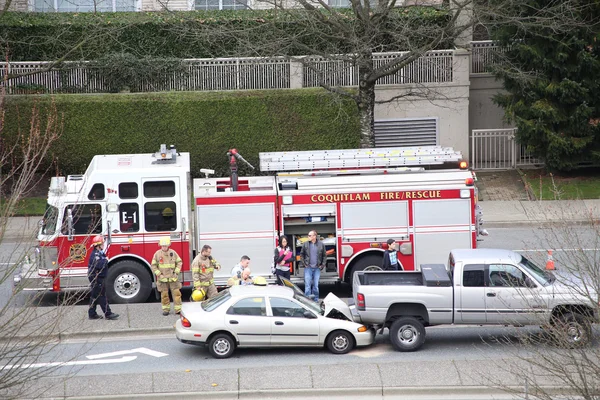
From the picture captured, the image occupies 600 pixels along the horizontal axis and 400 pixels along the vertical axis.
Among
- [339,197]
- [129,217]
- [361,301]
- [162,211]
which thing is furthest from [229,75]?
[361,301]

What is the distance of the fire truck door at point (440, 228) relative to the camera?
17.6m

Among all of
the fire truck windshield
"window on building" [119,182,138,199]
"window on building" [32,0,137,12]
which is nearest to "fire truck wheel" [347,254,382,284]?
"window on building" [119,182,138,199]

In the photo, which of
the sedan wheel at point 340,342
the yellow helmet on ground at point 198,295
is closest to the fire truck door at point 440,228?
the sedan wheel at point 340,342

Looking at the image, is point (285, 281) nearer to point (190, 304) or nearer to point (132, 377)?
point (190, 304)

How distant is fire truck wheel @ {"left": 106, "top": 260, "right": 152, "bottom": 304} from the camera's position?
17516 mm

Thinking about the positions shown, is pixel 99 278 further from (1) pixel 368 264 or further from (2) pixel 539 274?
(2) pixel 539 274

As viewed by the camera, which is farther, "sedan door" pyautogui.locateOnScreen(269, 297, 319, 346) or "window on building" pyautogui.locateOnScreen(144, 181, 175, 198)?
"window on building" pyautogui.locateOnScreen(144, 181, 175, 198)

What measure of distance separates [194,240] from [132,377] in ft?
18.6

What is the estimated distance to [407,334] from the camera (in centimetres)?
1430

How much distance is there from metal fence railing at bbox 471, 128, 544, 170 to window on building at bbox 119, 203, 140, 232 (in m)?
15.7

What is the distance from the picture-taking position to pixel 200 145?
28.4m

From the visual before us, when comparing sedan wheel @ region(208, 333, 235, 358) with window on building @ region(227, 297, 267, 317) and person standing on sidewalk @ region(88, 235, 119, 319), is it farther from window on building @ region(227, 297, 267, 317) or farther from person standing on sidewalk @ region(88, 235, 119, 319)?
person standing on sidewalk @ region(88, 235, 119, 319)

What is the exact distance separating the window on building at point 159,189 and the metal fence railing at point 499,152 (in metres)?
15.3

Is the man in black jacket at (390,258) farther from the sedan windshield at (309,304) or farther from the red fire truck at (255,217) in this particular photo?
the sedan windshield at (309,304)
